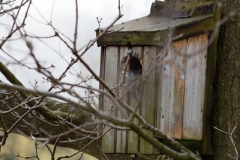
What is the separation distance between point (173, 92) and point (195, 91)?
13 centimetres

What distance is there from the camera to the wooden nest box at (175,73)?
8.96ft

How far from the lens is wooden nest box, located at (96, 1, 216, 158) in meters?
2.73

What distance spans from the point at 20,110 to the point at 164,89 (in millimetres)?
1652

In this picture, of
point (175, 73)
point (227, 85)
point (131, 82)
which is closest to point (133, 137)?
point (131, 82)

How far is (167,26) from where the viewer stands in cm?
278

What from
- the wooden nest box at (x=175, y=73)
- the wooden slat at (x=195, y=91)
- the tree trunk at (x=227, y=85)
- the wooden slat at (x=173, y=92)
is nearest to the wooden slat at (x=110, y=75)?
the wooden nest box at (x=175, y=73)

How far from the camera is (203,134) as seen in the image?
8.96 ft

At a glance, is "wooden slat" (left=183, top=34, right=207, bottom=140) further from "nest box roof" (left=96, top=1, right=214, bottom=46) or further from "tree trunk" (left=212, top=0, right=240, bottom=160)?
"tree trunk" (left=212, top=0, right=240, bottom=160)

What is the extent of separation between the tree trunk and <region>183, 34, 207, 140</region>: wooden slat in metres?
0.24

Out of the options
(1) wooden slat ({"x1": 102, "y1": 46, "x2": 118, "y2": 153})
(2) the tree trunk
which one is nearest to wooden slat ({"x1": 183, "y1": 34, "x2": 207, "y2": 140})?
(2) the tree trunk

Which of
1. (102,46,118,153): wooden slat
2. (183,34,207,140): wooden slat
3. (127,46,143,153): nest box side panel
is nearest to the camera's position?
(183,34,207,140): wooden slat

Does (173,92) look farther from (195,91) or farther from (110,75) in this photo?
(110,75)

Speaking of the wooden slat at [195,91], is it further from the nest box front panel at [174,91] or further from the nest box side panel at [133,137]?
the nest box side panel at [133,137]

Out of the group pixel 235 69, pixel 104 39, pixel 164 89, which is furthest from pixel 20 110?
pixel 235 69
